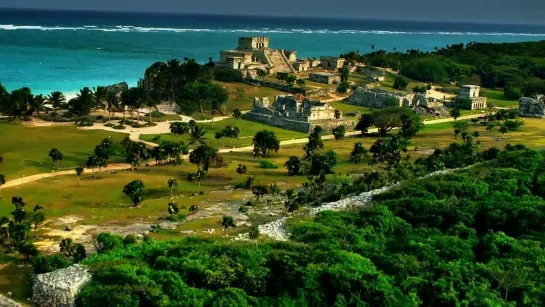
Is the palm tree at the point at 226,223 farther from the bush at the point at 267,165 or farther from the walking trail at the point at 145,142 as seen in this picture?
→ the walking trail at the point at 145,142

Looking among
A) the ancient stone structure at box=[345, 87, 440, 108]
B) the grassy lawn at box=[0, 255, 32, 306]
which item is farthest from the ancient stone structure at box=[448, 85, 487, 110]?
the grassy lawn at box=[0, 255, 32, 306]

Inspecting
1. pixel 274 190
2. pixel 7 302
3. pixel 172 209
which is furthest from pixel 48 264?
pixel 274 190

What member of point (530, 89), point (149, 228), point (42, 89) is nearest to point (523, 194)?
point (149, 228)

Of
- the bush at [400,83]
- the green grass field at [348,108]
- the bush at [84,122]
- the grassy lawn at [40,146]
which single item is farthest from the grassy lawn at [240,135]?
the bush at [400,83]

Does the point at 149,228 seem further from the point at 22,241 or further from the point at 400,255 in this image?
the point at 400,255

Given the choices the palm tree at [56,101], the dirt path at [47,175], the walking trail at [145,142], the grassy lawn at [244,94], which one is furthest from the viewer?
the grassy lawn at [244,94]

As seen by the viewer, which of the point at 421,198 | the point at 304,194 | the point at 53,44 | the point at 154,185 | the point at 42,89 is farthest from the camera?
the point at 53,44
